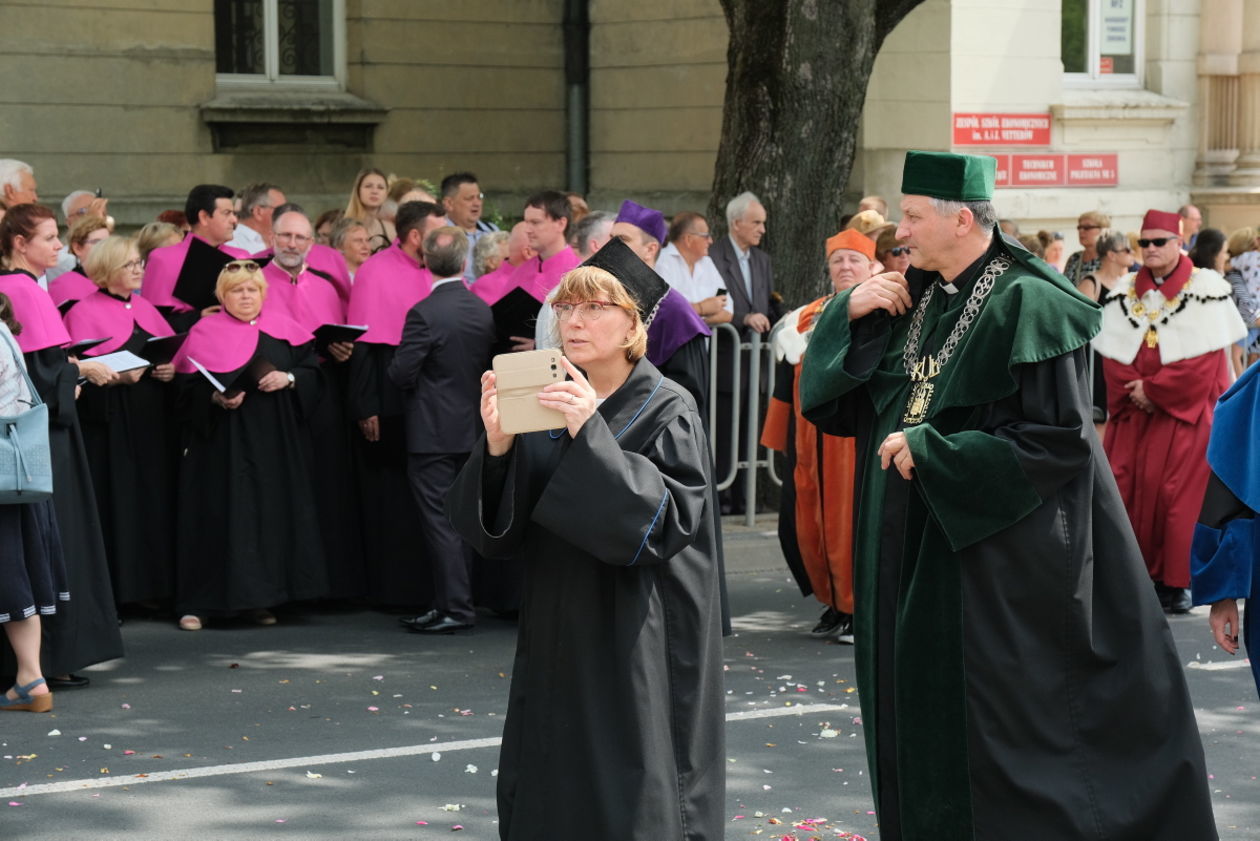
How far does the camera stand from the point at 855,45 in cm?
→ 1257

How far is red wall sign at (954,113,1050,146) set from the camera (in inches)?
671

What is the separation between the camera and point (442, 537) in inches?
367

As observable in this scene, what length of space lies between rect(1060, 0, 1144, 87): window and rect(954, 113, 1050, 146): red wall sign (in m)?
1.34

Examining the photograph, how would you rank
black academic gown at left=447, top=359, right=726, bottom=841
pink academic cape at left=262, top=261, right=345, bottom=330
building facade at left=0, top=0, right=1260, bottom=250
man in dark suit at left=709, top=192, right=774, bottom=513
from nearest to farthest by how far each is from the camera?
black academic gown at left=447, top=359, right=726, bottom=841 → pink academic cape at left=262, top=261, right=345, bottom=330 → man in dark suit at left=709, top=192, right=774, bottom=513 → building facade at left=0, top=0, right=1260, bottom=250

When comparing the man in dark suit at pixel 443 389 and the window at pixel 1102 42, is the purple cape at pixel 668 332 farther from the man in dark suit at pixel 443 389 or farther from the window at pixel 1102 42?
the window at pixel 1102 42

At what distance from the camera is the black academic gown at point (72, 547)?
8.04m

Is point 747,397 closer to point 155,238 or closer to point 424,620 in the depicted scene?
point 424,620

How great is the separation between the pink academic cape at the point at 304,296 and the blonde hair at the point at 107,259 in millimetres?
796

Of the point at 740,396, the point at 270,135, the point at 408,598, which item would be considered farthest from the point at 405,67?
the point at 408,598

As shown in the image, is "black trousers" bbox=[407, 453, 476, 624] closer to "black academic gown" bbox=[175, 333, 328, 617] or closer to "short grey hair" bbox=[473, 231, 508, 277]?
"black academic gown" bbox=[175, 333, 328, 617]

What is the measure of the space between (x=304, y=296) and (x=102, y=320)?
3.76 feet

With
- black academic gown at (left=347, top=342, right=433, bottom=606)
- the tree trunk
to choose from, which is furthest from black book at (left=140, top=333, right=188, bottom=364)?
the tree trunk

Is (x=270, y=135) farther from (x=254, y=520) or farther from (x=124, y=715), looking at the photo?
(x=124, y=715)

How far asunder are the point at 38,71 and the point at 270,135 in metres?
2.22
